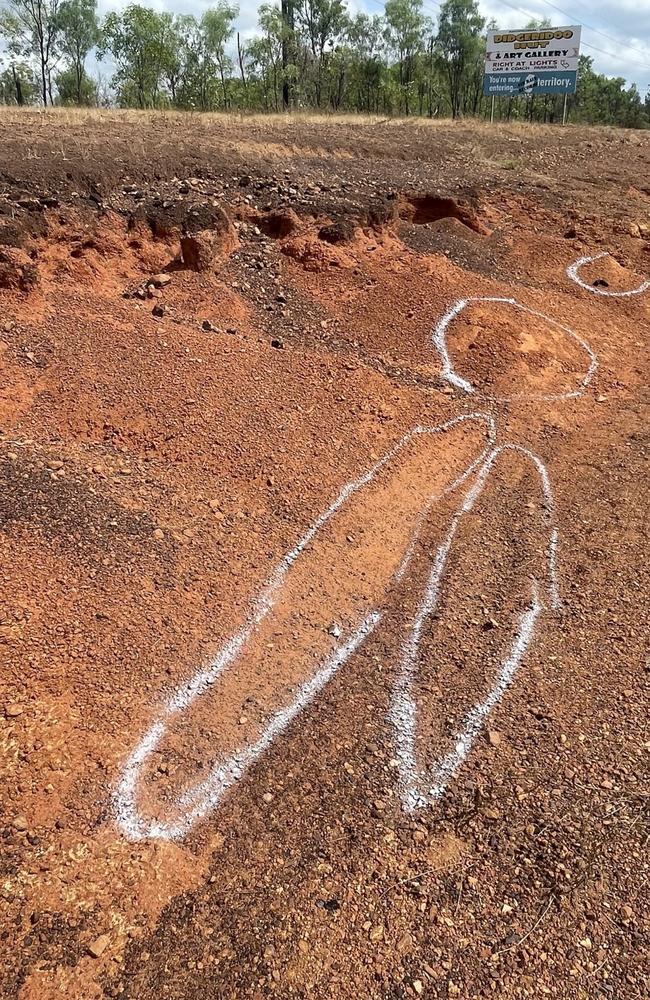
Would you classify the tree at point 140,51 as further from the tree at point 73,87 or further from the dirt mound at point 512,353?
the dirt mound at point 512,353

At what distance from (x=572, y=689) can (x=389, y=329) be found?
4709 mm

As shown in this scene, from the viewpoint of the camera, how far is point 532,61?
21.3 m

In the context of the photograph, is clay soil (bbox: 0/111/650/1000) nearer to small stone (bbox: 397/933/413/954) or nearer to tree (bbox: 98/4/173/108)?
small stone (bbox: 397/933/413/954)

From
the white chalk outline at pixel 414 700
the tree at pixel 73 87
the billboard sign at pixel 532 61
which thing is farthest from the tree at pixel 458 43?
the white chalk outline at pixel 414 700

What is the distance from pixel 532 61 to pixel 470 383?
2055 cm

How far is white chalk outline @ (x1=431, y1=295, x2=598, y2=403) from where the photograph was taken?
22.1 ft

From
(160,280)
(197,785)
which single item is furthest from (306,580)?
(160,280)

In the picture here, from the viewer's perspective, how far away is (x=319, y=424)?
6.06 meters

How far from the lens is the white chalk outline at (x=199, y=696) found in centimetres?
325

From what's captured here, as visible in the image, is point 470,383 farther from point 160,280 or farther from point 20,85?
point 20,85

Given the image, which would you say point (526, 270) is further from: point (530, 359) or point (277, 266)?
point (277, 266)

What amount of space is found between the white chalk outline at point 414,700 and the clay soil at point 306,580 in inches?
1.8

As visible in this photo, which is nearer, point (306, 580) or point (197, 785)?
point (197, 785)

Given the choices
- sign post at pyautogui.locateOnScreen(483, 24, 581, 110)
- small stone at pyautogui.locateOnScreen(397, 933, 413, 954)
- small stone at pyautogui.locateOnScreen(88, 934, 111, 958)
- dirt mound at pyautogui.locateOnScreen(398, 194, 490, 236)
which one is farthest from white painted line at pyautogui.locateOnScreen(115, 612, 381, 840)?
sign post at pyautogui.locateOnScreen(483, 24, 581, 110)
